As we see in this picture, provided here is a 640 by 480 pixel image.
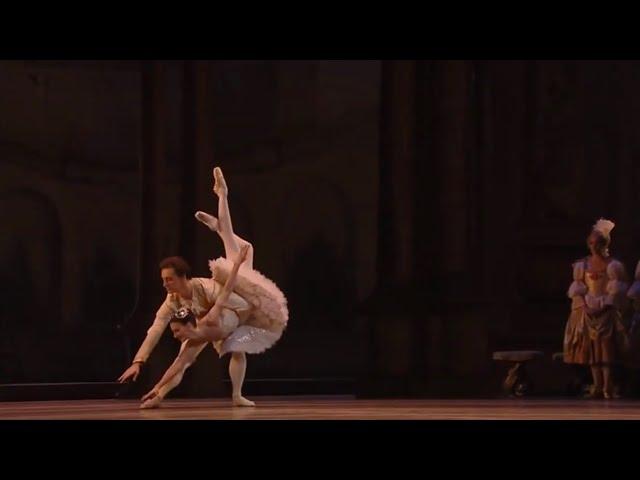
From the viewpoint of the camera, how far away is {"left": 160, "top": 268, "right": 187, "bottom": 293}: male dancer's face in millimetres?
12609

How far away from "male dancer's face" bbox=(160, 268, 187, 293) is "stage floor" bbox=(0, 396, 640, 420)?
0.91 metres

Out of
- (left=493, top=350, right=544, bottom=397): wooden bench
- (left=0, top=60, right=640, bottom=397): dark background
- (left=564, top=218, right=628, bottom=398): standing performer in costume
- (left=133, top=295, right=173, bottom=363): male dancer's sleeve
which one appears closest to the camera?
(left=133, top=295, right=173, bottom=363): male dancer's sleeve

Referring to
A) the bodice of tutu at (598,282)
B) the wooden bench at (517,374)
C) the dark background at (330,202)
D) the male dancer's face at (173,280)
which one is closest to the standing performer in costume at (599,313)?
the bodice of tutu at (598,282)

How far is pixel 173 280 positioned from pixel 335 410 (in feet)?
5.07

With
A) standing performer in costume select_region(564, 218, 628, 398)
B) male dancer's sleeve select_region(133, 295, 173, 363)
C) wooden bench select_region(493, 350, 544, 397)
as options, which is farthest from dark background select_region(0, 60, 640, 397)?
male dancer's sleeve select_region(133, 295, 173, 363)

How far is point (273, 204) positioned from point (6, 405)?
7.40 meters

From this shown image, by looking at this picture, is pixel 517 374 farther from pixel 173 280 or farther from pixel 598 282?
pixel 173 280

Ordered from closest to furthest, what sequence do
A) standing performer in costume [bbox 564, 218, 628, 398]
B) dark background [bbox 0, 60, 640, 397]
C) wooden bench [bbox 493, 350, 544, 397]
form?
standing performer in costume [bbox 564, 218, 628, 398] < wooden bench [bbox 493, 350, 544, 397] < dark background [bbox 0, 60, 640, 397]

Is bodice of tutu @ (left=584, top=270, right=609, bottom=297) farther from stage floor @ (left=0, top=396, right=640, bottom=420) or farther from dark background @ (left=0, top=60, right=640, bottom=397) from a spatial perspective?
dark background @ (left=0, top=60, right=640, bottom=397)

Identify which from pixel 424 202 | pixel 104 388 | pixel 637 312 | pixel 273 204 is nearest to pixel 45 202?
pixel 273 204

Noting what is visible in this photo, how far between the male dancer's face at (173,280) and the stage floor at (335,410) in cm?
91

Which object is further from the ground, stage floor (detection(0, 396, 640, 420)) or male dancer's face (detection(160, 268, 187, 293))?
male dancer's face (detection(160, 268, 187, 293))

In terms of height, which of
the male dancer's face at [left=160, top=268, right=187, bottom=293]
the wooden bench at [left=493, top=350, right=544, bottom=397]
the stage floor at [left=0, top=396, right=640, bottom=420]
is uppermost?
the male dancer's face at [left=160, top=268, right=187, bottom=293]

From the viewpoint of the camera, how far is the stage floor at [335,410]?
11344 mm
